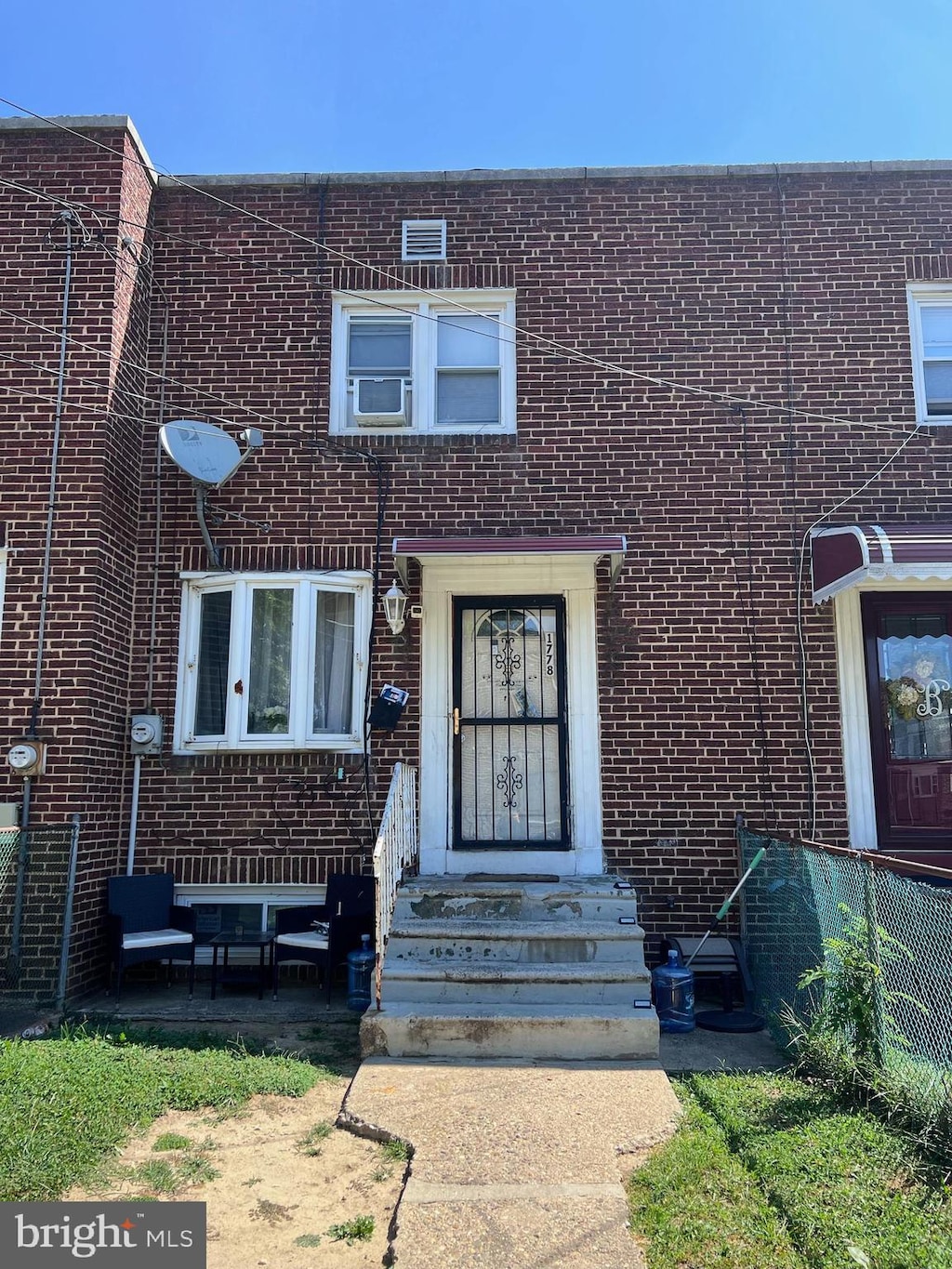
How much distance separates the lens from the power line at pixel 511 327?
8070 millimetres

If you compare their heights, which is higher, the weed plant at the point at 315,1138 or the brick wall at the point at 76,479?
the brick wall at the point at 76,479

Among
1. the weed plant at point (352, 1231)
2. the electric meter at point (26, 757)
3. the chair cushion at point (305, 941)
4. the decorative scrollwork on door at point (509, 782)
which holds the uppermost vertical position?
the electric meter at point (26, 757)

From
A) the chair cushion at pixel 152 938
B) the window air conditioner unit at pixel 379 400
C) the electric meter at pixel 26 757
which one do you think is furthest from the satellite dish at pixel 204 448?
the chair cushion at pixel 152 938

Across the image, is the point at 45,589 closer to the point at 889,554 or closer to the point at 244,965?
the point at 244,965

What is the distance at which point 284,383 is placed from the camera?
8.22m

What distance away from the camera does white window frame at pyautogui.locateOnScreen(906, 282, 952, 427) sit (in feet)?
26.8

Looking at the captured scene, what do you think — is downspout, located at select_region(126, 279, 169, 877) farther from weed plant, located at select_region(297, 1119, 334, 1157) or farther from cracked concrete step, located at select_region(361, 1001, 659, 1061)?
weed plant, located at select_region(297, 1119, 334, 1157)

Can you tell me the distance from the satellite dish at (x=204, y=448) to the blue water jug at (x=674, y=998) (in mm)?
5125

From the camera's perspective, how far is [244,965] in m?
7.39

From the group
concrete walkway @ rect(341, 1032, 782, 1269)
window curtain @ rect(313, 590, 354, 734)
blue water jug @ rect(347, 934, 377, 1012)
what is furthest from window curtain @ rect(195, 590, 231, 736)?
concrete walkway @ rect(341, 1032, 782, 1269)

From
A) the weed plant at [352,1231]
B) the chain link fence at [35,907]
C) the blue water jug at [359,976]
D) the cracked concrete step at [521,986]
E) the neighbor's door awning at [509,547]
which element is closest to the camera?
the weed plant at [352,1231]

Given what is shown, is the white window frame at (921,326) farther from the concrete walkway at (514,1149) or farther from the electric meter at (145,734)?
the electric meter at (145,734)

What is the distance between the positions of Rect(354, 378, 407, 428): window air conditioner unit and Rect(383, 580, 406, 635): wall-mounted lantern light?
1534mm

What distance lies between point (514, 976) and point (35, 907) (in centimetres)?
341
